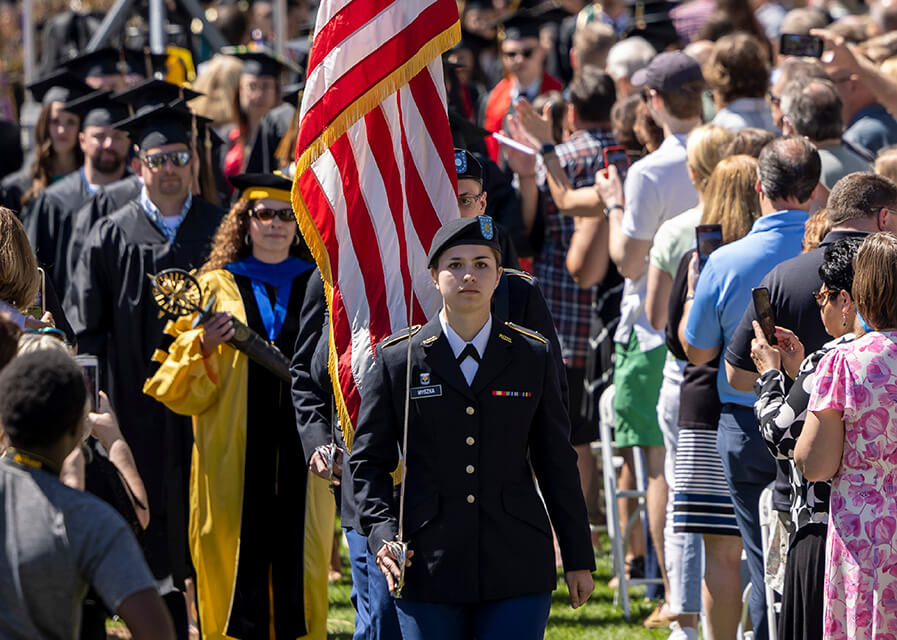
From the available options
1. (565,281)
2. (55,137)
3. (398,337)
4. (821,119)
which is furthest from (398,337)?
(55,137)

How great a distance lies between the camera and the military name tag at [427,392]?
4562mm

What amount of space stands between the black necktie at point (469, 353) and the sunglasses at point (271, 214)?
238 cm

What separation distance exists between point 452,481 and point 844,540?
4.15 ft

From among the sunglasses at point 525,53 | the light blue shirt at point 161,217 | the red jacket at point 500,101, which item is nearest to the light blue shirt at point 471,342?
the light blue shirt at point 161,217

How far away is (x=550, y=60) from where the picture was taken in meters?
13.5

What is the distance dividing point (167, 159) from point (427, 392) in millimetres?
3563

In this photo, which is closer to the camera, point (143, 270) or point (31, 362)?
point (31, 362)

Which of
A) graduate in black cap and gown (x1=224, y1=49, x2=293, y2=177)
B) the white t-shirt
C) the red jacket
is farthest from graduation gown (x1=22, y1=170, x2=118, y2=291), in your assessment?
the white t-shirt

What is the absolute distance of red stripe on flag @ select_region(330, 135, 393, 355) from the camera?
543 centimetres

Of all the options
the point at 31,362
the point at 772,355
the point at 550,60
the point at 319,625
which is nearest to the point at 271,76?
the point at 550,60

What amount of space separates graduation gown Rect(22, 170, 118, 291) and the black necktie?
195 inches

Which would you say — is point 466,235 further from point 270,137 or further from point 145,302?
point 270,137

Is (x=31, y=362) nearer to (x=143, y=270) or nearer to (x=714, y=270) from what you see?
(x=714, y=270)

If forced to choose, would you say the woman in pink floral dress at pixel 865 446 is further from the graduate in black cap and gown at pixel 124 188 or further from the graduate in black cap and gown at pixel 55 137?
the graduate in black cap and gown at pixel 55 137
